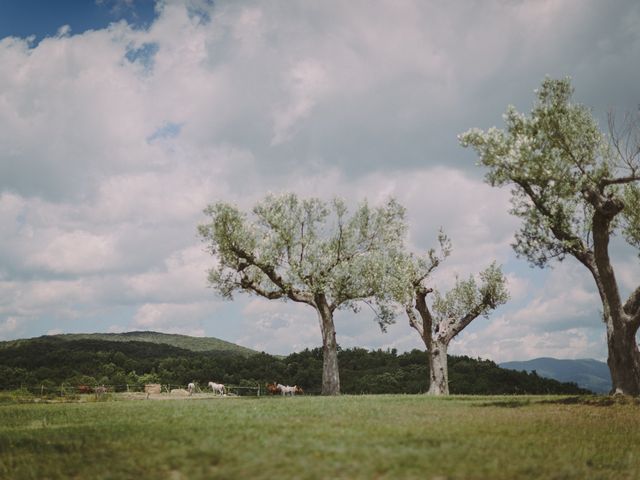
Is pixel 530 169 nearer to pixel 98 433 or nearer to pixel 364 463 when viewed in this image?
pixel 364 463

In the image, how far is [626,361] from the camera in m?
31.8

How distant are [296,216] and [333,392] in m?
16.3

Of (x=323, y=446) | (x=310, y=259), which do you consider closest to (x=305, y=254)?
(x=310, y=259)

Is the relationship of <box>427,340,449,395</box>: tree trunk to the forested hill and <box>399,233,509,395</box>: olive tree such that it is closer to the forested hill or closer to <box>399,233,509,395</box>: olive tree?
<box>399,233,509,395</box>: olive tree

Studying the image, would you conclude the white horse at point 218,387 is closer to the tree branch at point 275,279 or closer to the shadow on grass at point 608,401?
the tree branch at point 275,279

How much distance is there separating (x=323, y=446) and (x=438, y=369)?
3495cm

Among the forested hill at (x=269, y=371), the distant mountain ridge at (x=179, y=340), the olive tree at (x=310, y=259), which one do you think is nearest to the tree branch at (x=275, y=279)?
the olive tree at (x=310, y=259)

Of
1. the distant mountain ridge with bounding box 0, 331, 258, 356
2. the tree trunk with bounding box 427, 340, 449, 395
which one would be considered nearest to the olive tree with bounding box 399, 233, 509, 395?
the tree trunk with bounding box 427, 340, 449, 395

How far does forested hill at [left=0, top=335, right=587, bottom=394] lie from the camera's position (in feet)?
243

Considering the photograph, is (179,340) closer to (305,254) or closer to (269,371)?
(269,371)

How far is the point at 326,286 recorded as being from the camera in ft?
158

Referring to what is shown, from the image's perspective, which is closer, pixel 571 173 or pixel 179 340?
pixel 571 173

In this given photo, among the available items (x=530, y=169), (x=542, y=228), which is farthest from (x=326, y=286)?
(x=530, y=169)

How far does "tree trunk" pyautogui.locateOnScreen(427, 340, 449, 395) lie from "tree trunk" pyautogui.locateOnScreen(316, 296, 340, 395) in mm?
8393
